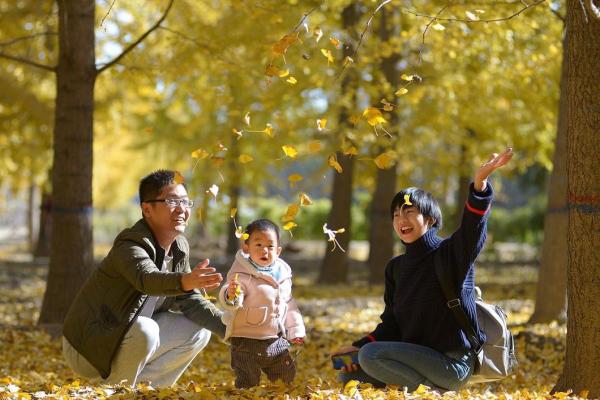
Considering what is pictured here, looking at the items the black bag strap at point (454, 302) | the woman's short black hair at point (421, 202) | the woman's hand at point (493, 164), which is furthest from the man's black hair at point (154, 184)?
the woman's hand at point (493, 164)

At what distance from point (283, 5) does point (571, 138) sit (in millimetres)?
5413

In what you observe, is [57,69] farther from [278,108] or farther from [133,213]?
[133,213]

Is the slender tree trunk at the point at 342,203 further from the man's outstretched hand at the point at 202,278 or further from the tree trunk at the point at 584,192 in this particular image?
the man's outstretched hand at the point at 202,278

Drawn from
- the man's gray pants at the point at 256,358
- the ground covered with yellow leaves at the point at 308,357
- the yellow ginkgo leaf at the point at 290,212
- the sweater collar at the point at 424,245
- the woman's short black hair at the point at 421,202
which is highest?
the woman's short black hair at the point at 421,202

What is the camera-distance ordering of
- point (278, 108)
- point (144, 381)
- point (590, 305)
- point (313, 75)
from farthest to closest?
point (278, 108) → point (313, 75) → point (144, 381) → point (590, 305)

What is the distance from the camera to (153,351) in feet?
15.5

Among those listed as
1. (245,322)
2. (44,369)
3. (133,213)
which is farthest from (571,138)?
(133,213)

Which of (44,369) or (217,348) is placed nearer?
(44,369)

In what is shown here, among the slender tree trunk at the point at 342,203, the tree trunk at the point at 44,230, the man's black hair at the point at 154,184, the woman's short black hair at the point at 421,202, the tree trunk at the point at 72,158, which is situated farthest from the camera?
the tree trunk at the point at 44,230

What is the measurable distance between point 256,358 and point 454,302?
1095mm

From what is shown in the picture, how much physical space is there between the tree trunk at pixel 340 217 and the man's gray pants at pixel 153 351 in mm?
8243

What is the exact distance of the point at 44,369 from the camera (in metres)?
6.40

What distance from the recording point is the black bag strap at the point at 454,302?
4.32m

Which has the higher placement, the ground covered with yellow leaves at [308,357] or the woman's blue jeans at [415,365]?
the woman's blue jeans at [415,365]
